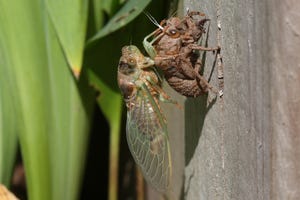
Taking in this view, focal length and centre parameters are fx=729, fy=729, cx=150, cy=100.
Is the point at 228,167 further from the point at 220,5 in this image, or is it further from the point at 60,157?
the point at 60,157

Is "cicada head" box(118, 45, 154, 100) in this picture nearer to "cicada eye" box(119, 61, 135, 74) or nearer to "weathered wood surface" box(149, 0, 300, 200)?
"cicada eye" box(119, 61, 135, 74)

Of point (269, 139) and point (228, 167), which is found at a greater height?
point (269, 139)

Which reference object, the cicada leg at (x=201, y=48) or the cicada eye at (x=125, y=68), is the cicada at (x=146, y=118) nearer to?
the cicada eye at (x=125, y=68)

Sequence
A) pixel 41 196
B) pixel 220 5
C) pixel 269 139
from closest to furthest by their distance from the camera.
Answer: pixel 269 139 < pixel 220 5 < pixel 41 196

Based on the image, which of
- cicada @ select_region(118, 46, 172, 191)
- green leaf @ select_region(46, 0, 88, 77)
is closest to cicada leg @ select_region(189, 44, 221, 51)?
cicada @ select_region(118, 46, 172, 191)

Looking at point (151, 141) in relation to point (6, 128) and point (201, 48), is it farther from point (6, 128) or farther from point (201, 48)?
point (6, 128)

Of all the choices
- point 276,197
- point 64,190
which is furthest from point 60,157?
point 276,197

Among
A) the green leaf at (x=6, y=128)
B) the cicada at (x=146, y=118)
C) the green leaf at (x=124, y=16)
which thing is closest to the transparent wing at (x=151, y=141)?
the cicada at (x=146, y=118)
